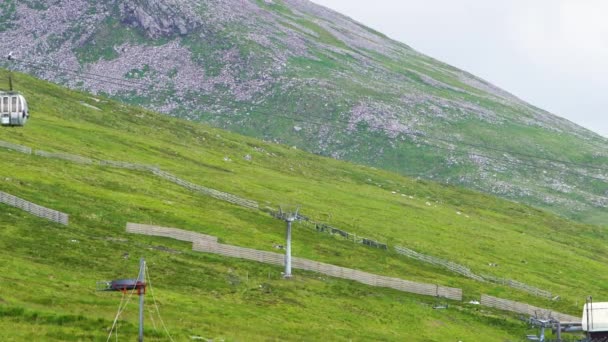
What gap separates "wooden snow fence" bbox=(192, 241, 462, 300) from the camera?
4850 inches

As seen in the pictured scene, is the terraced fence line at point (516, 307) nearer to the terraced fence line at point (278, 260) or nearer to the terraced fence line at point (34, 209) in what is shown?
the terraced fence line at point (278, 260)

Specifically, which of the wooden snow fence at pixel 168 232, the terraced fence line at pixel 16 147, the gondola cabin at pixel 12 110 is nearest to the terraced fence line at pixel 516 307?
the wooden snow fence at pixel 168 232

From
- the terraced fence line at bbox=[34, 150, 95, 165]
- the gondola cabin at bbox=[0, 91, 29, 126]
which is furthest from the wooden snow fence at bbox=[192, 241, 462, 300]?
the terraced fence line at bbox=[34, 150, 95, 165]

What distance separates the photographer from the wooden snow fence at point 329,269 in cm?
12319

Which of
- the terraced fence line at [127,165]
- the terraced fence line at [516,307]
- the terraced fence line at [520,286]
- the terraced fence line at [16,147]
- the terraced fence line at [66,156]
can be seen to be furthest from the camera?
the terraced fence line at [127,165]

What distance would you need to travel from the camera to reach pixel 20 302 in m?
80.9

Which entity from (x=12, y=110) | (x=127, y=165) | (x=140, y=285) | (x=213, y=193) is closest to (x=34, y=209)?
(x=12, y=110)

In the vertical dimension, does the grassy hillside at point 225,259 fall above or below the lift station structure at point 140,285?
below

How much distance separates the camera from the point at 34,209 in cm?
12075

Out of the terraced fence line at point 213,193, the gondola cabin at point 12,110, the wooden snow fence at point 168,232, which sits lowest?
the wooden snow fence at point 168,232

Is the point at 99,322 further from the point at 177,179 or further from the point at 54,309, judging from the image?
the point at 177,179

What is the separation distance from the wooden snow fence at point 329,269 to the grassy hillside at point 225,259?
2.34 meters

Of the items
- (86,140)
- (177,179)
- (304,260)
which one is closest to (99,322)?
(304,260)

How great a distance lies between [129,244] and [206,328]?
34460 millimetres
